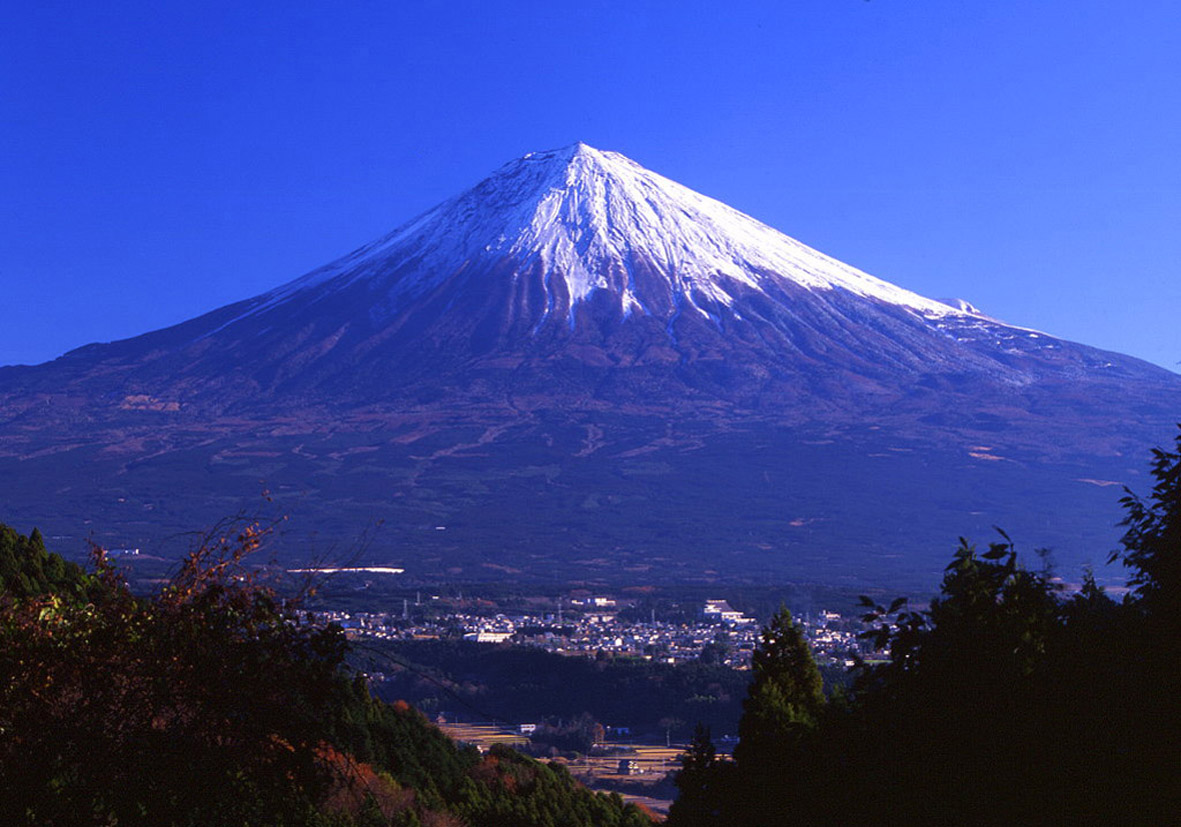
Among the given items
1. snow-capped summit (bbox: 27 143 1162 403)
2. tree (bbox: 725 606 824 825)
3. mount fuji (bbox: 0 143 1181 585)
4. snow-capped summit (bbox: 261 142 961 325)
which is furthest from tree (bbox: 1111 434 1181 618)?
snow-capped summit (bbox: 261 142 961 325)

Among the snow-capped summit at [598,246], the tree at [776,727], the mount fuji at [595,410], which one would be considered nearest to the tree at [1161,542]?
the tree at [776,727]

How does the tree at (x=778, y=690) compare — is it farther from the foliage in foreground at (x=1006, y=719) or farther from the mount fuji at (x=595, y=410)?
the mount fuji at (x=595, y=410)

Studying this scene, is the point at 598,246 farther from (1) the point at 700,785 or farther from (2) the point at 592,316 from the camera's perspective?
(1) the point at 700,785

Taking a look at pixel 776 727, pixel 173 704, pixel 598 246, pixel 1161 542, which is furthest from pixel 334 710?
pixel 598 246

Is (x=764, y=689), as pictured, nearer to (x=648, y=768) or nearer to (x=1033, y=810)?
(x=1033, y=810)

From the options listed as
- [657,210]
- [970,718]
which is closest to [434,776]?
[970,718]
